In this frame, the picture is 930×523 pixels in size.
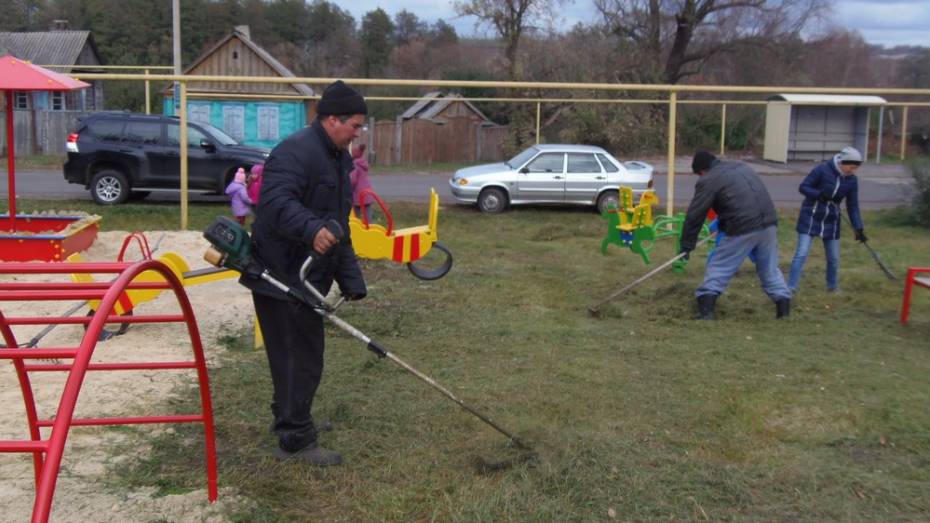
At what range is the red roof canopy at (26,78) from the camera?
9562 millimetres

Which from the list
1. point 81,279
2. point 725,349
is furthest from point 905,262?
point 81,279

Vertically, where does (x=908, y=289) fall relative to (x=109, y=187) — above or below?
below

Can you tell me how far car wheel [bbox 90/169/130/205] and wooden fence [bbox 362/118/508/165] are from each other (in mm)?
13699

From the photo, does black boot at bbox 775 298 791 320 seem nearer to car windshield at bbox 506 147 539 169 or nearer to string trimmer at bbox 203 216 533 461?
string trimmer at bbox 203 216 533 461

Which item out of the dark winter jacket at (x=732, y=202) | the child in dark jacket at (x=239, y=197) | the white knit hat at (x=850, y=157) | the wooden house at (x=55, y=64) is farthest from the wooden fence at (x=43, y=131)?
the white knit hat at (x=850, y=157)

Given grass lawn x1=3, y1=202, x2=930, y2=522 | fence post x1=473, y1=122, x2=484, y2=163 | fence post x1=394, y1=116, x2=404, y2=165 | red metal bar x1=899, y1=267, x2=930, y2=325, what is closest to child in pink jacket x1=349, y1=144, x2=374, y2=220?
grass lawn x1=3, y1=202, x2=930, y2=522

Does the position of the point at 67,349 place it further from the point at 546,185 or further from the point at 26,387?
the point at 546,185

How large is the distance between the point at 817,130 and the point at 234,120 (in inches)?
777

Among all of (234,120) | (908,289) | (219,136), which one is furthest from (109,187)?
(234,120)

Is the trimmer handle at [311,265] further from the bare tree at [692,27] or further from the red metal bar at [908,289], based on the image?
the bare tree at [692,27]

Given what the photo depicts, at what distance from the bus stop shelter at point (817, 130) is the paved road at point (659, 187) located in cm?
289

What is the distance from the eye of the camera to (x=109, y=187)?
16.5 metres

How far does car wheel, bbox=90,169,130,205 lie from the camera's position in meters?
16.4

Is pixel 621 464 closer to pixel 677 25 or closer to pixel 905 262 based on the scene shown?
pixel 905 262
